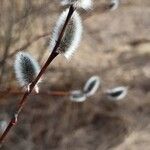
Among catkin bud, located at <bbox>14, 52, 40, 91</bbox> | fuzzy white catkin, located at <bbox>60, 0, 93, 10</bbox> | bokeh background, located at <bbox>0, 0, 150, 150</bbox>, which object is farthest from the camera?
bokeh background, located at <bbox>0, 0, 150, 150</bbox>

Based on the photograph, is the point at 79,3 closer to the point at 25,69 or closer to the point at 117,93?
the point at 25,69

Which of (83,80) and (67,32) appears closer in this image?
(67,32)

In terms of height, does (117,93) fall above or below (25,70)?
above

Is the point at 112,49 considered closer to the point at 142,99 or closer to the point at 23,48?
the point at 142,99

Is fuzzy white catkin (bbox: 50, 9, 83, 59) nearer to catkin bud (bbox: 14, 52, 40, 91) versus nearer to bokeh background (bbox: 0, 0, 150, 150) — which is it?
catkin bud (bbox: 14, 52, 40, 91)

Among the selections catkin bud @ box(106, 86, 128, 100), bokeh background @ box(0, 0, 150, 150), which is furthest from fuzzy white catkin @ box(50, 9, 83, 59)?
catkin bud @ box(106, 86, 128, 100)

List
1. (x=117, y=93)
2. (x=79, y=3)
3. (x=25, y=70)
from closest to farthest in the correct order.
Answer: (x=79, y=3) → (x=25, y=70) → (x=117, y=93)

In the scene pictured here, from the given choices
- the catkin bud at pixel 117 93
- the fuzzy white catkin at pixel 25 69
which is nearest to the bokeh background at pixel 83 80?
the catkin bud at pixel 117 93

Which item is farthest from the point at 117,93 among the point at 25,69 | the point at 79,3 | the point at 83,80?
the point at 79,3
